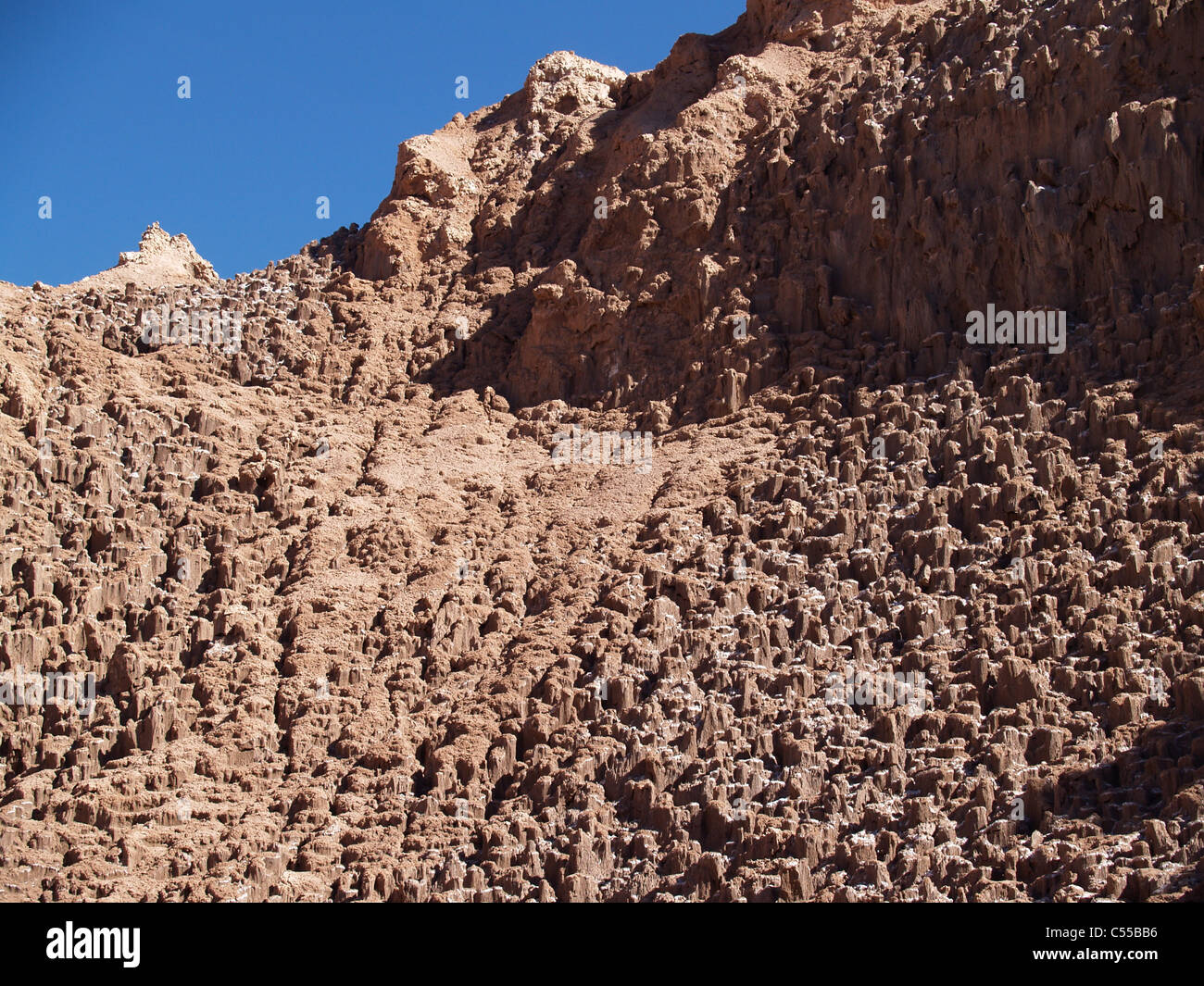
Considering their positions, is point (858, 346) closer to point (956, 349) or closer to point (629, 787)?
point (956, 349)

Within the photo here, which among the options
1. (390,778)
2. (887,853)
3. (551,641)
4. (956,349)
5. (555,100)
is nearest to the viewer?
(887,853)

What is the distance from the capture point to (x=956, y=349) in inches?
1280

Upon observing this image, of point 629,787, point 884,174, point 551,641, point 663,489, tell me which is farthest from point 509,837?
point 884,174

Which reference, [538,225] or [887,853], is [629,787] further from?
[538,225]

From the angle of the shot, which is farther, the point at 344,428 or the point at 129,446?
the point at 344,428

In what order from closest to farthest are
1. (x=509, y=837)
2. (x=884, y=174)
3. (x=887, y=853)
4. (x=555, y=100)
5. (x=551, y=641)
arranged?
(x=887, y=853) → (x=509, y=837) → (x=551, y=641) → (x=884, y=174) → (x=555, y=100)

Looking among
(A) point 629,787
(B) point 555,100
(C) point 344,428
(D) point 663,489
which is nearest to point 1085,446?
(D) point 663,489

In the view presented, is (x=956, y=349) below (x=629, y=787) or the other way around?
the other way around

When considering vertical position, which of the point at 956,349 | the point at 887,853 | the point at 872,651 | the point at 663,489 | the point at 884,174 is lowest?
the point at 887,853

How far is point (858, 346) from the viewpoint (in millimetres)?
33875

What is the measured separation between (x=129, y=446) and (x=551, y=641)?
33.2ft

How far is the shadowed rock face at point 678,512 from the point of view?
24781 mm

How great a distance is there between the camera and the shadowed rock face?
2478 centimetres

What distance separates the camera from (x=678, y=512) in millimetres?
31688
